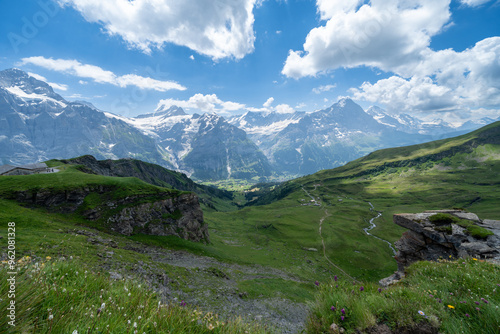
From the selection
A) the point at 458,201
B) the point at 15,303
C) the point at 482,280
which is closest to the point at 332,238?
the point at 482,280

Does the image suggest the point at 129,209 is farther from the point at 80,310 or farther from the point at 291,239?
the point at 291,239

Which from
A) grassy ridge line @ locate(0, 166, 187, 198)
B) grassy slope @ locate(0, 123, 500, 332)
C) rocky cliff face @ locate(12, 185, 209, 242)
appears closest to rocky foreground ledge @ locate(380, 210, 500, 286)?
grassy slope @ locate(0, 123, 500, 332)

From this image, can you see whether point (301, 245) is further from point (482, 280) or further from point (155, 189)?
point (482, 280)

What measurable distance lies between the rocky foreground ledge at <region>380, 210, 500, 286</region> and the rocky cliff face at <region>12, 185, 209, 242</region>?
44.6 meters

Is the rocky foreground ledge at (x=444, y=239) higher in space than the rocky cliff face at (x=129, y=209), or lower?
lower

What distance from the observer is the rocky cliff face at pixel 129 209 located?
39.4 metres

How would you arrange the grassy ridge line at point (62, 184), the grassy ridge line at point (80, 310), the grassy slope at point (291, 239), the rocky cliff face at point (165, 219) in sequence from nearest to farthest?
1. the grassy ridge line at point (80, 310)
2. the grassy slope at point (291, 239)
3. the grassy ridge line at point (62, 184)
4. the rocky cliff face at point (165, 219)

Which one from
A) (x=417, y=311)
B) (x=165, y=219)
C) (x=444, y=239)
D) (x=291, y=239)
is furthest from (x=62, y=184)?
(x=291, y=239)

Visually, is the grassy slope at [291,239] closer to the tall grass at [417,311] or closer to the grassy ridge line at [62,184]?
the grassy ridge line at [62,184]

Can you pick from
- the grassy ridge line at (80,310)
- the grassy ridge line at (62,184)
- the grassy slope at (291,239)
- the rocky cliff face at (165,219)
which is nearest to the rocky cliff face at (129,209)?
the rocky cliff face at (165,219)

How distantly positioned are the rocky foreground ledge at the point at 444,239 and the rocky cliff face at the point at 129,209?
4456 centimetres

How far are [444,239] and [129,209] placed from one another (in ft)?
182

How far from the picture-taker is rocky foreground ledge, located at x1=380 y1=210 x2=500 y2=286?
20.8 metres

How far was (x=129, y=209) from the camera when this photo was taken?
4434 cm
